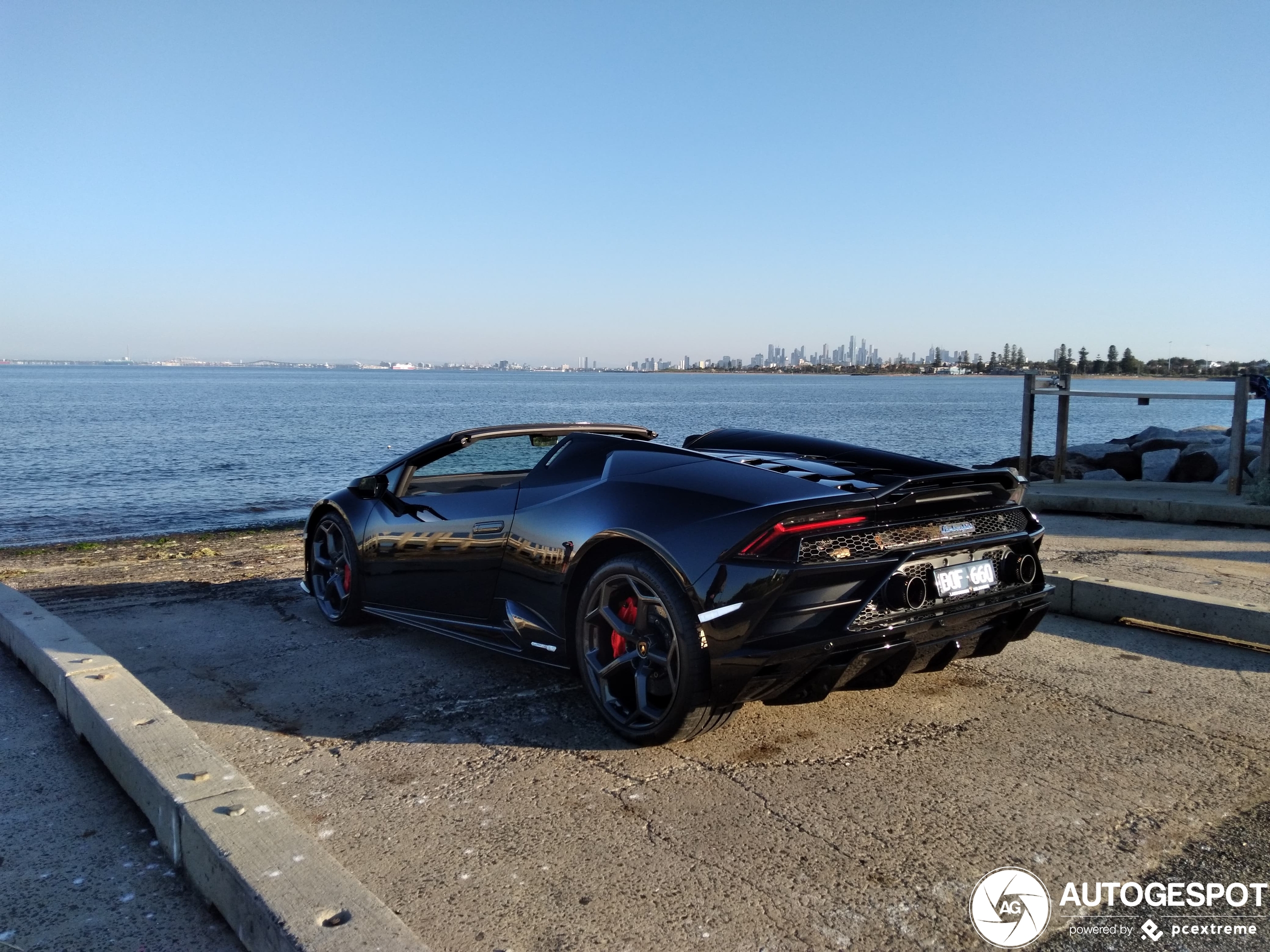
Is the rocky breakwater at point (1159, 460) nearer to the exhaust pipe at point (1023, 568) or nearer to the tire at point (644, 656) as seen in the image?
the exhaust pipe at point (1023, 568)

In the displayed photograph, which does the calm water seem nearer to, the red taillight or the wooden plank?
the wooden plank

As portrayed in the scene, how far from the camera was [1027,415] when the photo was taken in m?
11.5

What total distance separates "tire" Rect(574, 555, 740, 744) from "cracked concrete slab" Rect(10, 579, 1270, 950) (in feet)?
0.46

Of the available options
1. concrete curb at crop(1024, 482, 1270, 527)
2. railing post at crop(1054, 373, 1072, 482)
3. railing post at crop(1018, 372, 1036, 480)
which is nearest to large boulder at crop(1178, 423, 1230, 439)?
railing post at crop(1018, 372, 1036, 480)

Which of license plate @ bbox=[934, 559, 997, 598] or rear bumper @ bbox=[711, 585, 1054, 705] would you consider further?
license plate @ bbox=[934, 559, 997, 598]

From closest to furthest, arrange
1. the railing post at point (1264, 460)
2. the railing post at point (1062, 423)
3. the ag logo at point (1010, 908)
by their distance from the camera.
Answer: the ag logo at point (1010, 908) < the railing post at point (1264, 460) < the railing post at point (1062, 423)

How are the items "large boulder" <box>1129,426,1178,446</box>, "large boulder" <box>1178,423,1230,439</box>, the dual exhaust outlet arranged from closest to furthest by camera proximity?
the dual exhaust outlet
"large boulder" <box>1178,423,1230,439</box>
"large boulder" <box>1129,426,1178,446</box>

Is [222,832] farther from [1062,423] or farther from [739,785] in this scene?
[1062,423]

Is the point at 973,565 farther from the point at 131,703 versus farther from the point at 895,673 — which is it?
the point at 131,703

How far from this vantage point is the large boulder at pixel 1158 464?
15367 mm

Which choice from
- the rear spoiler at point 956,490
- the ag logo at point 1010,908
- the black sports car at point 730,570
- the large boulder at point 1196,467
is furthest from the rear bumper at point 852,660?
the large boulder at point 1196,467

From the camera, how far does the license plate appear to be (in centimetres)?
359

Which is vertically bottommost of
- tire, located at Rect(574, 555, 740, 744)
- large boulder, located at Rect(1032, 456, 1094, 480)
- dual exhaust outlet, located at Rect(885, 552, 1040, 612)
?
large boulder, located at Rect(1032, 456, 1094, 480)

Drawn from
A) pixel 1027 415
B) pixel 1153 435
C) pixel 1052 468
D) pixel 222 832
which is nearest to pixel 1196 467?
pixel 1052 468
